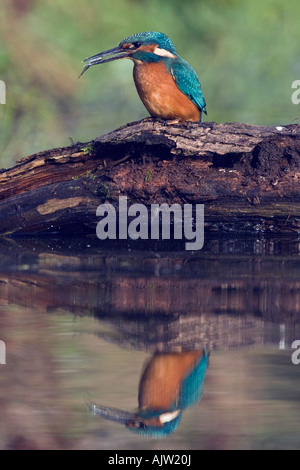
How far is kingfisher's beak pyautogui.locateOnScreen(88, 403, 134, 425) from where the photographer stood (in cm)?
271

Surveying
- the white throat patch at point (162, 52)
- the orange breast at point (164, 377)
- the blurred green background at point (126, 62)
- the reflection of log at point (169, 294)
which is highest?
the blurred green background at point (126, 62)

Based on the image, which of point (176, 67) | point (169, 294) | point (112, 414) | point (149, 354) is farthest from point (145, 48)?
point (112, 414)

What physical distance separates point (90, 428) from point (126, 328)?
971mm

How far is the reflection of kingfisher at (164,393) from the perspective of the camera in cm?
271

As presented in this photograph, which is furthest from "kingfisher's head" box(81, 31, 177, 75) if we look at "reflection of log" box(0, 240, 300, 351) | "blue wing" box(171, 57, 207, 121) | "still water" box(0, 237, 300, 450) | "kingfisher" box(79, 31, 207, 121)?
"still water" box(0, 237, 300, 450)

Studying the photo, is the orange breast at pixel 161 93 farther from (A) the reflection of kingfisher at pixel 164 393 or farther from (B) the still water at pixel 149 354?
(A) the reflection of kingfisher at pixel 164 393

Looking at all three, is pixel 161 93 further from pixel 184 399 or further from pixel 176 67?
pixel 184 399

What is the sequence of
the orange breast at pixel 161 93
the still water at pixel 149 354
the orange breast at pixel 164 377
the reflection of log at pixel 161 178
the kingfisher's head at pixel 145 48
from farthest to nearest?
the kingfisher's head at pixel 145 48
the orange breast at pixel 161 93
the reflection of log at pixel 161 178
the orange breast at pixel 164 377
the still water at pixel 149 354

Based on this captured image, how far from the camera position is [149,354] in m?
3.27

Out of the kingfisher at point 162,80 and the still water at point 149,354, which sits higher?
the kingfisher at point 162,80

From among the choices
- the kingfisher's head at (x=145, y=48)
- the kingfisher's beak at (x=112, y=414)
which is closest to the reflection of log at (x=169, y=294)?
the kingfisher's beak at (x=112, y=414)

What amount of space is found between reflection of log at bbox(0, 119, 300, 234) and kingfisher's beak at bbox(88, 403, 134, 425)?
306 cm

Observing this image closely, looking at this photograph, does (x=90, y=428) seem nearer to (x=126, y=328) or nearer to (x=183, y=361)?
(x=183, y=361)

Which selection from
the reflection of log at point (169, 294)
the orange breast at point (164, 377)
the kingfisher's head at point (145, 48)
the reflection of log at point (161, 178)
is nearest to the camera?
the orange breast at point (164, 377)
